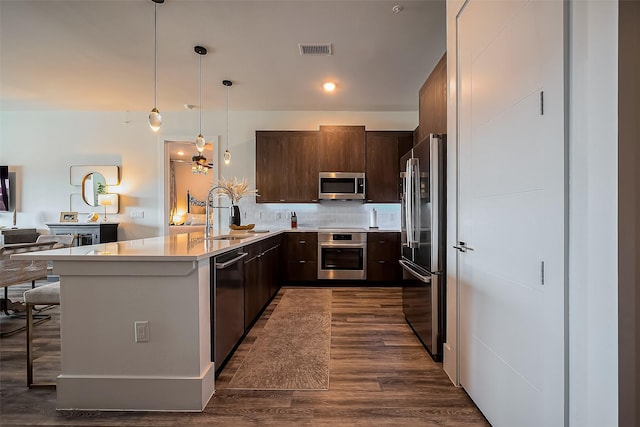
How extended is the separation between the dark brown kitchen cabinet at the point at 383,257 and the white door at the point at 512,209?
275cm

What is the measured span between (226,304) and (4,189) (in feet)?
18.5

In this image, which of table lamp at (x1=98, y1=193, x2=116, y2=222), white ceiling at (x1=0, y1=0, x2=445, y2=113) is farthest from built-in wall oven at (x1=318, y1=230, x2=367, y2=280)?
table lamp at (x1=98, y1=193, x2=116, y2=222)

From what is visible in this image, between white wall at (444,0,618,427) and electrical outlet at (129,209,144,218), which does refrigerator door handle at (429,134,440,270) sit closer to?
white wall at (444,0,618,427)

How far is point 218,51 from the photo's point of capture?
330 centimetres

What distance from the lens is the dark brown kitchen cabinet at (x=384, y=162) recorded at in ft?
16.3

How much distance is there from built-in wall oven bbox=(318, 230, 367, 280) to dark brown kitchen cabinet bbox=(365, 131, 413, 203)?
30.0 inches

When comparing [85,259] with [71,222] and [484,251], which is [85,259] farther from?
[71,222]

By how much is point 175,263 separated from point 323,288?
3173 mm

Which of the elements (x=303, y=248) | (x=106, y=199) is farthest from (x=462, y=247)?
(x=106, y=199)

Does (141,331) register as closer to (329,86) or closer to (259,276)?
(259,276)

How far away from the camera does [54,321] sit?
3113mm

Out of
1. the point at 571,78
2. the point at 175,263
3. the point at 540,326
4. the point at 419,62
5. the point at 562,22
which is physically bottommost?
the point at 540,326

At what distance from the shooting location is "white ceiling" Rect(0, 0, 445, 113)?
2.67 m

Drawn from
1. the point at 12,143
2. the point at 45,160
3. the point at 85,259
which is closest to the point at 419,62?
the point at 85,259
